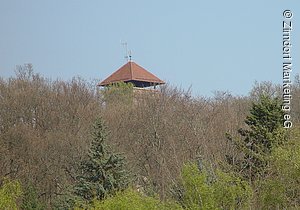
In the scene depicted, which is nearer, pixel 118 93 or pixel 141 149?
pixel 141 149

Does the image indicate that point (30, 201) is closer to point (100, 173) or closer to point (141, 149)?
point (100, 173)

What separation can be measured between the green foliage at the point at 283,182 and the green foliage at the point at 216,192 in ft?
1.99

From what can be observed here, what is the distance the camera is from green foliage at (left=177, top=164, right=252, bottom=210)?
491 inches

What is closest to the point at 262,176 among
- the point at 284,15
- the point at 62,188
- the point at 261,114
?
the point at 284,15

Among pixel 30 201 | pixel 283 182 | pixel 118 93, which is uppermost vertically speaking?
pixel 118 93

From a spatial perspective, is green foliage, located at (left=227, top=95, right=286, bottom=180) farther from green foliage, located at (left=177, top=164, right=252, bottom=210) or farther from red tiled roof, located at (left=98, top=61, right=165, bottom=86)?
red tiled roof, located at (left=98, top=61, right=165, bottom=86)

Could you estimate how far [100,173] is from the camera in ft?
60.6

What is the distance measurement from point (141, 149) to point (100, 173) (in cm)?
654

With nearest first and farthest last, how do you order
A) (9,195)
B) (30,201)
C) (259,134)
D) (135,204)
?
(135,204) → (9,195) → (259,134) → (30,201)

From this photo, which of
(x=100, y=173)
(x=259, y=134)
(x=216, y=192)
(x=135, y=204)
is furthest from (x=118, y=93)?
(x=216, y=192)

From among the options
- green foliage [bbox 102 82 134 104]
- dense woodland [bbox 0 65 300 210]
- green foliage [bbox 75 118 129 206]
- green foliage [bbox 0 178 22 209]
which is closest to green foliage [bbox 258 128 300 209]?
dense woodland [bbox 0 65 300 210]

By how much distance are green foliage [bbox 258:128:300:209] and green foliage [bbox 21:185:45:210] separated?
9.33 metres

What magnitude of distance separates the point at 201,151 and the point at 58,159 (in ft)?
20.1

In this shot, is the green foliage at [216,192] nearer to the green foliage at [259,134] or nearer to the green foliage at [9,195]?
the green foliage at [259,134]
